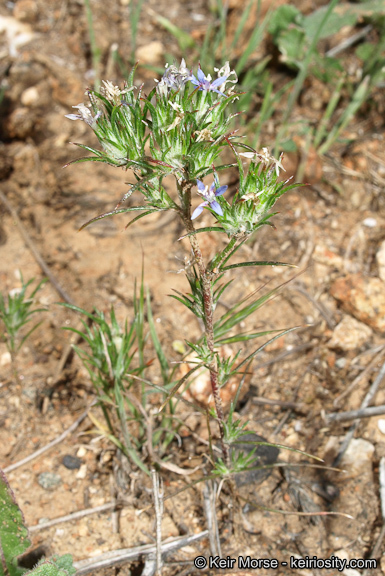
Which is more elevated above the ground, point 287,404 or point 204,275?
point 204,275

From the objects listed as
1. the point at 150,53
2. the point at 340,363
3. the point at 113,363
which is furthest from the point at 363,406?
the point at 150,53

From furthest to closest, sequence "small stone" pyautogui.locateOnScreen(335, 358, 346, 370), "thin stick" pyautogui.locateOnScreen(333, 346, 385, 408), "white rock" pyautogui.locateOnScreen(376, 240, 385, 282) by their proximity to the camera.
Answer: "white rock" pyautogui.locateOnScreen(376, 240, 385, 282), "small stone" pyautogui.locateOnScreen(335, 358, 346, 370), "thin stick" pyautogui.locateOnScreen(333, 346, 385, 408)

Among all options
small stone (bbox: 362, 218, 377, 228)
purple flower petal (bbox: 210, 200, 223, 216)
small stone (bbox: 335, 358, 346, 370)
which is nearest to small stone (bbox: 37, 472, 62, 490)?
small stone (bbox: 335, 358, 346, 370)

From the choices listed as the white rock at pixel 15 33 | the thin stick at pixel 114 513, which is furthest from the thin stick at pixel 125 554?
the white rock at pixel 15 33

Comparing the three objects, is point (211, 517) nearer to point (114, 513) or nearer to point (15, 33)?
point (114, 513)

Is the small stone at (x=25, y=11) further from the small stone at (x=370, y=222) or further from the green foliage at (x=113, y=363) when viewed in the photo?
the green foliage at (x=113, y=363)

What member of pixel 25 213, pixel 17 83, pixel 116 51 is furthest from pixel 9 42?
pixel 25 213

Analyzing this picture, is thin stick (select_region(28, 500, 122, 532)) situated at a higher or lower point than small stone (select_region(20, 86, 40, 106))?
lower

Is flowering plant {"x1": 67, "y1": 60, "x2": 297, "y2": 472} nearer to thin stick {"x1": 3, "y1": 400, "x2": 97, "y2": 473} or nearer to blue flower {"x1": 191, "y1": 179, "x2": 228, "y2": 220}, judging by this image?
blue flower {"x1": 191, "y1": 179, "x2": 228, "y2": 220}
